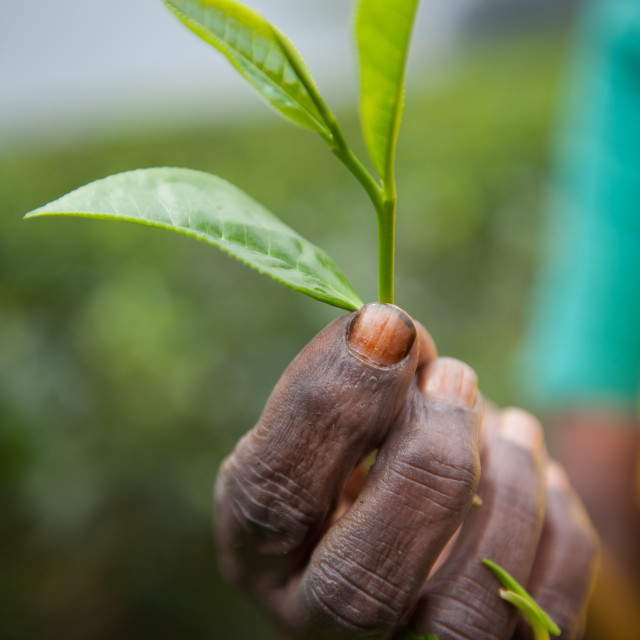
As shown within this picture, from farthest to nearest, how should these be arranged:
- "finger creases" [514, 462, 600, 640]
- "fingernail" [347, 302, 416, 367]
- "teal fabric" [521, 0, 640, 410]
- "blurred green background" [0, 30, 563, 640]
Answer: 1. "teal fabric" [521, 0, 640, 410]
2. "blurred green background" [0, 30, 563, 640]
3. "finger creases" [514, 462, 600, 640]
4. "fingernail" [347, 302, 416, 367]

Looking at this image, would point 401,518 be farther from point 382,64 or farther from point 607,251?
point 607,251

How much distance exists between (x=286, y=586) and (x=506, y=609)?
250mm

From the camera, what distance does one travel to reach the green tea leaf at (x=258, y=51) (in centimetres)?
48

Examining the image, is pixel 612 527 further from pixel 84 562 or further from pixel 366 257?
pixel 84 562

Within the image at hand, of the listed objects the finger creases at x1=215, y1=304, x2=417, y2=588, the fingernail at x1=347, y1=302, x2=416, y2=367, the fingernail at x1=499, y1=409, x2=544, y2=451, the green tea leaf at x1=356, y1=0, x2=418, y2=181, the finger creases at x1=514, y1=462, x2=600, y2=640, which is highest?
the green tea leaf at x1=356, y1=0, x2=418, y2=181

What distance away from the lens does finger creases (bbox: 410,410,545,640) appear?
0.64 m

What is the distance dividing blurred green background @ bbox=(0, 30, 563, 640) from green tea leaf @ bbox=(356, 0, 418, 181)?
3.58 ft

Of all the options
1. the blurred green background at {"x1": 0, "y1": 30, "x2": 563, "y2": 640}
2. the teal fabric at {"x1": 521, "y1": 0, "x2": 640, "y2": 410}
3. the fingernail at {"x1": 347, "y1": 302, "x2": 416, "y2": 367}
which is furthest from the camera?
the teal fabric at {"x1": 521, "y1": 0, "x2": 640, "y2": 410}

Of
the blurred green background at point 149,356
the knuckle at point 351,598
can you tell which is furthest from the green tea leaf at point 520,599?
the blurred green background at point 149,356

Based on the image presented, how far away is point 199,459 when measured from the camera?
5.06 ft

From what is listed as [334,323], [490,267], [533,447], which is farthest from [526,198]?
[334,323]

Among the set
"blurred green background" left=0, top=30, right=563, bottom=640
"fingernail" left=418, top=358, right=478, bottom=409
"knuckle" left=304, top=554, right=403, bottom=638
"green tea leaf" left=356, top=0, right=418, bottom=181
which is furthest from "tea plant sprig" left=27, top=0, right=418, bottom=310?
"blurred green background" left=0, top=30, right=563, bottom=640

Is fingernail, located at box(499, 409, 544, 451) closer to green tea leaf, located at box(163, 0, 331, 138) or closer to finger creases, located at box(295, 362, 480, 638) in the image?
finger creases, located at box(295, 362, 480, 638)

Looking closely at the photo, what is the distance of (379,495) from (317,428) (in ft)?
0.29
